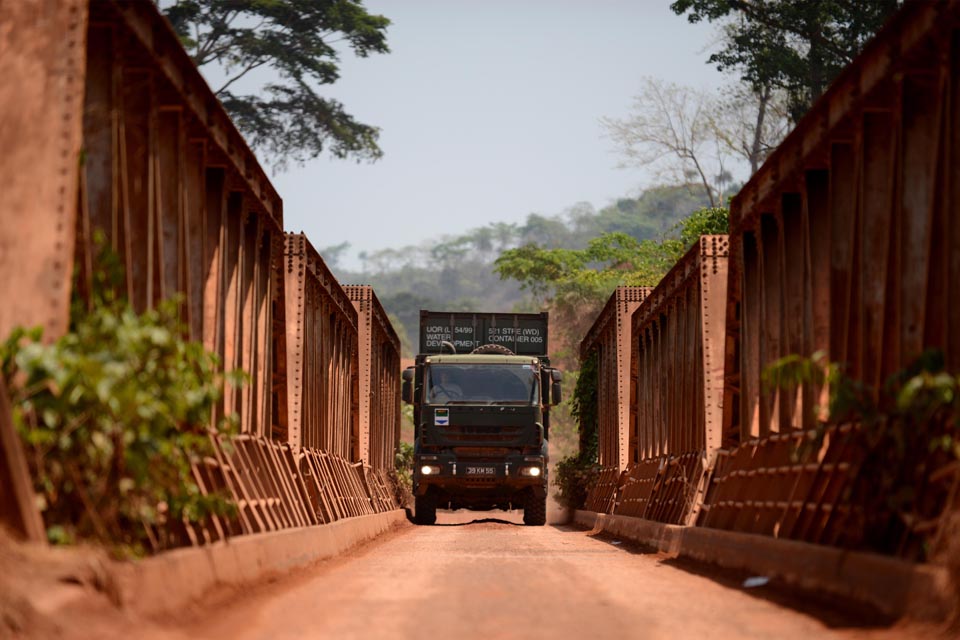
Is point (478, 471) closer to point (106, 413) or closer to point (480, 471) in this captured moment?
point (480, 471)

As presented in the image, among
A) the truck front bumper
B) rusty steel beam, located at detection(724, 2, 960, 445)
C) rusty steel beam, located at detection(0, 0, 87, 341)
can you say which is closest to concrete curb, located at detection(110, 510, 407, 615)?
rusty steel beam, located at detection(0, 0, 87, 341)

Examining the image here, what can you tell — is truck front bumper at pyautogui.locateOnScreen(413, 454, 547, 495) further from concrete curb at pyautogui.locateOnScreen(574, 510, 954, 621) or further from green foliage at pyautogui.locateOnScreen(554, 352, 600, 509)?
concrete curb at pyautogui.locateOnScreen(574, 510, 954, 621)

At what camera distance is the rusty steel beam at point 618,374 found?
91.2 feet

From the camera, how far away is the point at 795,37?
4409 cm

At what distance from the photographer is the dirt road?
292 inches

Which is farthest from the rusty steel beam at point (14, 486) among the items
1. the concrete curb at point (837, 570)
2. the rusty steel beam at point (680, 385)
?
the rusty steel beam at point (680, 385)

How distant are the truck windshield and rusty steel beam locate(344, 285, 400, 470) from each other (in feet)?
5.79

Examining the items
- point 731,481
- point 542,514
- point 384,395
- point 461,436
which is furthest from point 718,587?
point 384,395

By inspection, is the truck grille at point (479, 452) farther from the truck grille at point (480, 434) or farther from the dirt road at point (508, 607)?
the dirt road at point (508, 607)

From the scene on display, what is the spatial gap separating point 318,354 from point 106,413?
13.7 m

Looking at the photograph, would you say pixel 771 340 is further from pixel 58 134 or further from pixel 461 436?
pixel 461 436

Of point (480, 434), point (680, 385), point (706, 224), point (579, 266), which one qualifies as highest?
point (579, 266)

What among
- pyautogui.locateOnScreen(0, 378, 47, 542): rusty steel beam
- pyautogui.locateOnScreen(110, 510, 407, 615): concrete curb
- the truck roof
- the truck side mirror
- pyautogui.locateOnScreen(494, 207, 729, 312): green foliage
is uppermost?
pyautogui.locateOnScreen(494, 207, 729, 312): green foliage

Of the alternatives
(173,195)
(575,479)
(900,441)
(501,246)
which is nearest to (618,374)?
(575,479)
